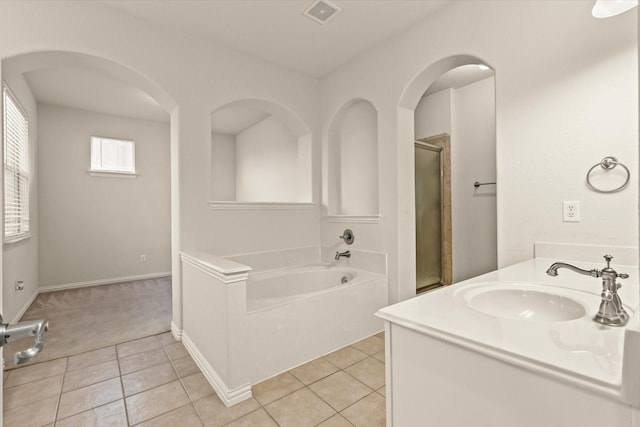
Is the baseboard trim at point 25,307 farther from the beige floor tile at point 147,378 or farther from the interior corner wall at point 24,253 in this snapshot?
the beige floor tile at point 147,378

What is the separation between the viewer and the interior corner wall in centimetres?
264

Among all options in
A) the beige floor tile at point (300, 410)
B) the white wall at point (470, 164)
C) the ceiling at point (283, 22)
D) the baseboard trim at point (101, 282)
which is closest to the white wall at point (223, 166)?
the baseboard trim at point (101, 282)

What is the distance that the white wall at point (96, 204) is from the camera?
4.02 meters

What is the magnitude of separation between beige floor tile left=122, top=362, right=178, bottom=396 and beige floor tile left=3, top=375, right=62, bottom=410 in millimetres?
374

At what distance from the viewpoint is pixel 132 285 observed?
14.0ft

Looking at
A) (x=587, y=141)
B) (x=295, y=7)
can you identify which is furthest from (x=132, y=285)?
(x=587, y=141)

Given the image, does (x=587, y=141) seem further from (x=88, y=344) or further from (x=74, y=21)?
(x=88, y=344)

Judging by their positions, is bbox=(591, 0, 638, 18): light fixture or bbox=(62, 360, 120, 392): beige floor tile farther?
bbox=(62, 360, 120, 392): beige floor tile


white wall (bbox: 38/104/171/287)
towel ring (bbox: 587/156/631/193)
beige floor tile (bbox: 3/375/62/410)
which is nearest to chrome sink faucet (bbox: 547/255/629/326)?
towel ring (bbox: 587/156/631/193)

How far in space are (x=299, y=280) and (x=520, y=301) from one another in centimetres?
202

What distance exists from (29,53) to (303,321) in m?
2.49

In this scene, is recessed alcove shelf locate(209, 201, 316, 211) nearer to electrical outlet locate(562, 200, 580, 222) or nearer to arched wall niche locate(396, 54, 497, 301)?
arched wall niche locate(396, 54, 497, 301)

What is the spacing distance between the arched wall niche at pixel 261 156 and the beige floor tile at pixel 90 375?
1375mm

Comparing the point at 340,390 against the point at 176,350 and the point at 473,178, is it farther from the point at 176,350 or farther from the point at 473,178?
the point at 473,178
